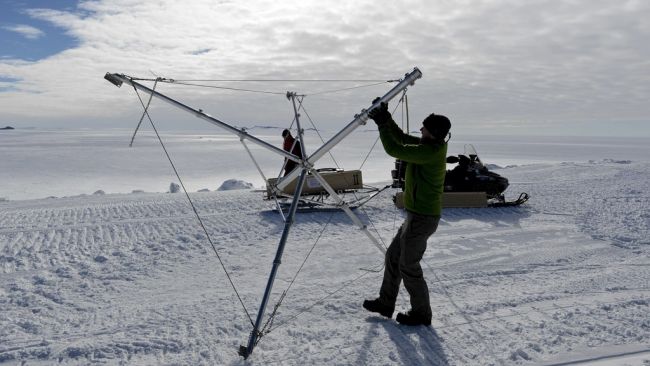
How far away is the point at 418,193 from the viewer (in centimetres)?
490

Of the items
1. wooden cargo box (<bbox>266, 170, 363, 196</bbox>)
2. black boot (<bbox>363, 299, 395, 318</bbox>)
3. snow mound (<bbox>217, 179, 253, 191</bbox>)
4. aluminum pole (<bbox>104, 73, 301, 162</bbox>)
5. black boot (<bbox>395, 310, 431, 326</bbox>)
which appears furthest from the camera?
snow mound (<bbox>217, 179, 253, 191</bbox>)

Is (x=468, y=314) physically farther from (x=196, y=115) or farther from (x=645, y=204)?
(x=645, y=204)

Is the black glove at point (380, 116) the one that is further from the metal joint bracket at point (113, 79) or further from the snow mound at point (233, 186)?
the snow mound at point (233, 186)

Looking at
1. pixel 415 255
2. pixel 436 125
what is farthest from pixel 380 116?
pixel 415 255

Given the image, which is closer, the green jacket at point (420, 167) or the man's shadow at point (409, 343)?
the man's shadow at point (409, 343)

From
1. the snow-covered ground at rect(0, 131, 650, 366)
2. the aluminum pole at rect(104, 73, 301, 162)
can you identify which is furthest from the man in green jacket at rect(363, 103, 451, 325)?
the aluminum pole at rect(104, 73, 301, 162)

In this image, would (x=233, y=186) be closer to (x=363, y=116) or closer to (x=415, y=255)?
(x=363, y=116)

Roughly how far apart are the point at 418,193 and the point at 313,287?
211 centimetres

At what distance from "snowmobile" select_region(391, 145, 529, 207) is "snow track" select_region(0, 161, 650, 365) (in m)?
0.43

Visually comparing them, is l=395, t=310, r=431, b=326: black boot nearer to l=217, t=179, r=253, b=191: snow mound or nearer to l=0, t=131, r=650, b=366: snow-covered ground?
l=0, t=131, r=650, b=366: snow-covered ground

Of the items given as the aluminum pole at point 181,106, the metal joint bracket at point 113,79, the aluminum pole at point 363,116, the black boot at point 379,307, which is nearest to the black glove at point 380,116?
the aluminum pole at point 363,116

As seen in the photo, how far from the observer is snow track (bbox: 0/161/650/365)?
456cm

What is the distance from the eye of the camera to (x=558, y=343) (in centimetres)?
462

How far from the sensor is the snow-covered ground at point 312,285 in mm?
4547
